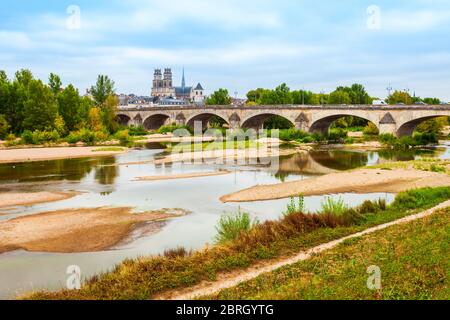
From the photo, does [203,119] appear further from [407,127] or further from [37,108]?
[407,127]

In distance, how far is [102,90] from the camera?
319ft

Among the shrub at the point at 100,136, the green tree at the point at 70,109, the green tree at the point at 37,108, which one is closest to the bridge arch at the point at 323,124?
the shrub at the point at 100,136

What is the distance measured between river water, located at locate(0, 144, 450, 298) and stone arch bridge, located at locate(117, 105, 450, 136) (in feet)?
35.3

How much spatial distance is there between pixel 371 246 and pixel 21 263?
1170 centimetres

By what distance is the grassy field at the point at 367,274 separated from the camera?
9.60 meters

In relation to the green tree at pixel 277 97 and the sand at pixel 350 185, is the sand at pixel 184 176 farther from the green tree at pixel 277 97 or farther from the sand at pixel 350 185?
the green tree at pixel 277 97

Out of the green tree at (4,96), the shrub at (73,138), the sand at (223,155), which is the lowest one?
the sand at (223,155)

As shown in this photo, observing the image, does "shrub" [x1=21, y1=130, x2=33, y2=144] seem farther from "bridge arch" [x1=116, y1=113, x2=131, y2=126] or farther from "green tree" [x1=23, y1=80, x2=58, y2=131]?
"bridge arch" [x1=116, y1=113, x2=131, y2=126]

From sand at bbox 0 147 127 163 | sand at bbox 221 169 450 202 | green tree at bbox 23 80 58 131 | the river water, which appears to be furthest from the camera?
green tree at bbox 23 80 58 131

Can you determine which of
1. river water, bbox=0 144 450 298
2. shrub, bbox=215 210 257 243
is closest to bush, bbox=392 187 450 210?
river water, bbox=0 144 450 298

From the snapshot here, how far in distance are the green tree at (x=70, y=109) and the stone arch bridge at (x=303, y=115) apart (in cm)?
2476

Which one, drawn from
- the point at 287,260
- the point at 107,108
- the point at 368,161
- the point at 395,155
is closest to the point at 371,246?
the point at 287,260

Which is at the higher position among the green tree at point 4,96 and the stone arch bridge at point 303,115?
the green tree at point 4,96

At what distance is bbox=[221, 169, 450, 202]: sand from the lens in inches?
1053
